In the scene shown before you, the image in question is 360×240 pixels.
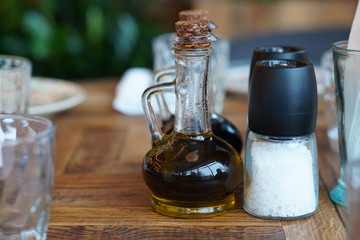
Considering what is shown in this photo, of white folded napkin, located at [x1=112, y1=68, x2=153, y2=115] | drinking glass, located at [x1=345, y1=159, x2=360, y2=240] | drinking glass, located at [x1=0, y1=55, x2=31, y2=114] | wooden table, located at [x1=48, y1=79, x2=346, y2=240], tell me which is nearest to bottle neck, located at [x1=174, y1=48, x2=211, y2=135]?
wooden table, located at [x1=48, y1=79, x2=346, y2=240]

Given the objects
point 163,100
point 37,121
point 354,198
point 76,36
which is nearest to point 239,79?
point 163,100

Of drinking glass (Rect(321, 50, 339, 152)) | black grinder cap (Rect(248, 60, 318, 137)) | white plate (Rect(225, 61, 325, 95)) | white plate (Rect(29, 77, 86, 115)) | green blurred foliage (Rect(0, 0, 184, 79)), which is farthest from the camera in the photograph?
green blurred foliage (Rect(0, 0, 184, 79))

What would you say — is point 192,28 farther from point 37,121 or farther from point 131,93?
point 131,93

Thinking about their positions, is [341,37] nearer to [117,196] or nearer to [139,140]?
[139,140]

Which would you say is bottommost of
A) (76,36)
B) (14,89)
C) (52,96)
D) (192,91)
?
(76,36)

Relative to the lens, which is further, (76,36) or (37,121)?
(76,36)

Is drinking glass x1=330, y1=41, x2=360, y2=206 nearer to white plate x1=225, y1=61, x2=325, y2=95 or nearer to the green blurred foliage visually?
white plate x1=225, y1=61, x2=325, y2=95

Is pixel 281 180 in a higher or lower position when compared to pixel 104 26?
higher
